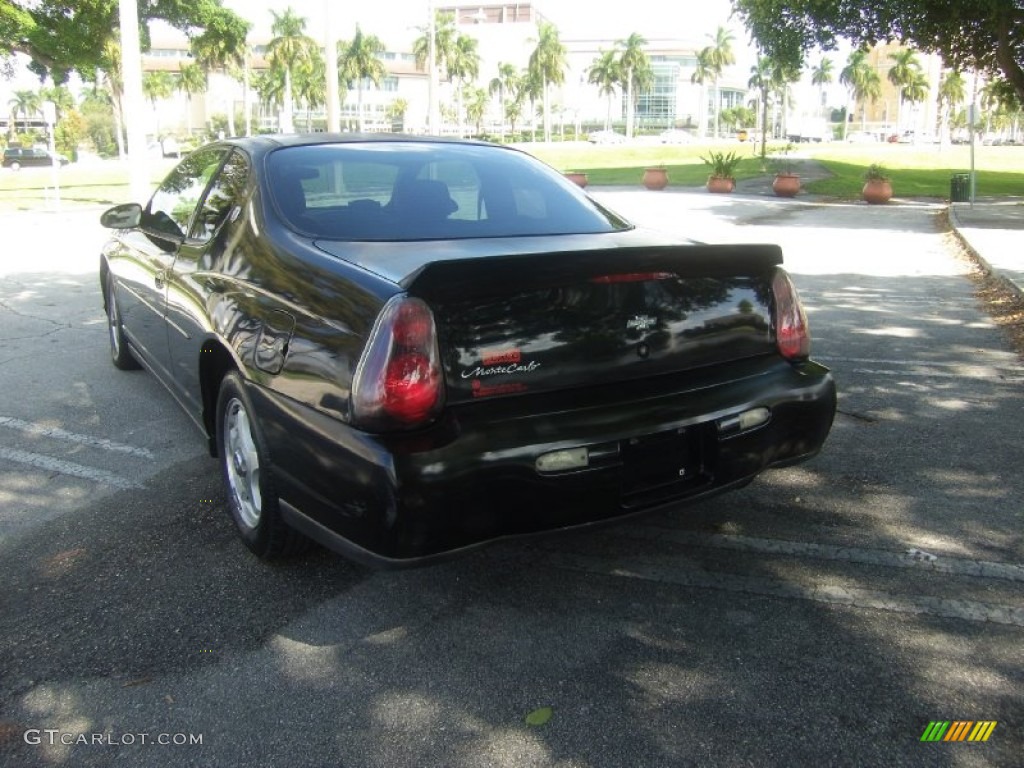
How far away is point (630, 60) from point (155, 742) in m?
121

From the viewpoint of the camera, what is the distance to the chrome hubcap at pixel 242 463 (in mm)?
3387

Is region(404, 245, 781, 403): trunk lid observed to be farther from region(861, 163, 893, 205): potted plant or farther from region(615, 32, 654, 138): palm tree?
region(615, 32, 654, 138): palm tree

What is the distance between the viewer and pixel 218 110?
141 meters

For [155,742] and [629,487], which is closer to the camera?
[155,742]

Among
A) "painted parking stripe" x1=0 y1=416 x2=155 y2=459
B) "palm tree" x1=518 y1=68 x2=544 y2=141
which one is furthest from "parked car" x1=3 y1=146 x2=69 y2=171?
"palm tree" x1=518 y1=68 x2=544 y2=141

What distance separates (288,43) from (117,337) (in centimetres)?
8388

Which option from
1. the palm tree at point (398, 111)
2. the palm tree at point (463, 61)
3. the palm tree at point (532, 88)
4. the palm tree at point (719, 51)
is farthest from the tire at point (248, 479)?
the palm tree at point (719, 51)

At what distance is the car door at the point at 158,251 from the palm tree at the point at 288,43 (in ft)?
277

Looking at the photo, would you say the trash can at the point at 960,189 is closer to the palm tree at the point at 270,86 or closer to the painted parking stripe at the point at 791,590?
the painted parking stripe at the point at 791,590

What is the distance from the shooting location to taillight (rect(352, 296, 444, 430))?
259 centimetres

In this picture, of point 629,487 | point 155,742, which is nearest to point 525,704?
point 629,487

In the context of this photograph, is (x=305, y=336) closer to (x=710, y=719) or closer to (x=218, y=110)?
(x=710, y=719)

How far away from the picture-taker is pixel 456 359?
2664 millimetres

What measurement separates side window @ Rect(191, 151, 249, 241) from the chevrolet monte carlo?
2cm
